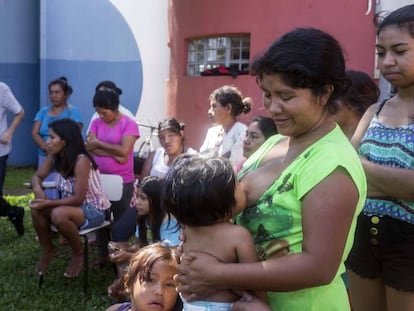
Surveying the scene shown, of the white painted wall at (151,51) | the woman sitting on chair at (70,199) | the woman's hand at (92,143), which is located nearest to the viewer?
the woman sitting on chair at (70,199)

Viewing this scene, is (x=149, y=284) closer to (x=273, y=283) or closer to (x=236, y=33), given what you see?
(x=273, y=283)

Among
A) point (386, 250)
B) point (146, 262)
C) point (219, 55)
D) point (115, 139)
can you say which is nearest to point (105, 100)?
point (115, 139)

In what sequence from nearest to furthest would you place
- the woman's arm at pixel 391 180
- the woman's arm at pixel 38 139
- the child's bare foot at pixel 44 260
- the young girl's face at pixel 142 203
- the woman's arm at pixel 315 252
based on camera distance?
1. the woman's arm at pixel 315 252
2. the woman's arm at pixel 391 180
3. the young girl's face at pixel 142 203
4. the child's bare foot at pixel 44 260
5. the woman's arm at pixel 38 139

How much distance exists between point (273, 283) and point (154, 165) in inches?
151

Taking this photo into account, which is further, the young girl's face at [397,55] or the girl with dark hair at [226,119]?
the girl with dark hair at [226,119]

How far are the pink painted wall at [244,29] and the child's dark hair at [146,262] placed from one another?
3775mm

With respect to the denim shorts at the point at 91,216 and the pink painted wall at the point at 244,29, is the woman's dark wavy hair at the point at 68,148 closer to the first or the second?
the denim shorts at the point at 91,216

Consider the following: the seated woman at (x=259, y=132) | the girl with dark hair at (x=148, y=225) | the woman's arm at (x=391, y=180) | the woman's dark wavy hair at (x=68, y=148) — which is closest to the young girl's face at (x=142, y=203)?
the girl with dark hair at (x=148, y=225)

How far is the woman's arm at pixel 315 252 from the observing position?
4.74ft

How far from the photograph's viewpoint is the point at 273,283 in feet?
4.87

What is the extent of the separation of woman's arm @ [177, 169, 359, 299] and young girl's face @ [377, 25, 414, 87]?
2.64ft

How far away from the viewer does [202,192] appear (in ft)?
5.25

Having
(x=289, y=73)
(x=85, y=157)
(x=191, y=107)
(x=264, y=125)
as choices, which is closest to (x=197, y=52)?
(x=191, y=107)

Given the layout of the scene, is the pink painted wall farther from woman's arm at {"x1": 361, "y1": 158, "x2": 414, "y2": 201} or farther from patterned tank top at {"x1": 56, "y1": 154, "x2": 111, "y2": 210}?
woman's arm at {"x1": 361, "y1": 158, "x2": 414, "y2": 201}
